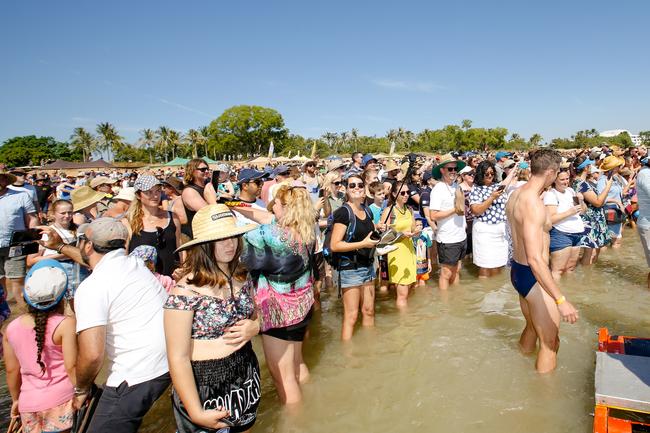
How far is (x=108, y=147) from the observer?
7756 centimetres

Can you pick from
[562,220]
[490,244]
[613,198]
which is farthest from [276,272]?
[613,198]

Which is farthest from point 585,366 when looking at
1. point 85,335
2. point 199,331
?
point 85,335

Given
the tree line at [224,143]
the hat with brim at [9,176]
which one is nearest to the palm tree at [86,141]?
the tree line at [224,143]

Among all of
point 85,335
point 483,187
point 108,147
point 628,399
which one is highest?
point 108,147

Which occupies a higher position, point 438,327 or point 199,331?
point 199,331

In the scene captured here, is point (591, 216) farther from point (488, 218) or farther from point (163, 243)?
point (163, 243)

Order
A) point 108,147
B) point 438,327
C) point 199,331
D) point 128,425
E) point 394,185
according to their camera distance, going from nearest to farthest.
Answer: point 199,331 → point 128,425 → point 438,327 → point 394,185 → point 108,147

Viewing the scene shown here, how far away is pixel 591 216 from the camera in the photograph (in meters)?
6.65

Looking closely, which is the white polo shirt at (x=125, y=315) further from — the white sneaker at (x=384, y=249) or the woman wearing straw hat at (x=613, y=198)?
the woman wearing straw hat at (x=613, y=198)

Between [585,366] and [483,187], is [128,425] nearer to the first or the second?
[585,366]

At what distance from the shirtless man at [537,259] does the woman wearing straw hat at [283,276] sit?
1.78 metres

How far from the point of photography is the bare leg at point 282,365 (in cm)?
307

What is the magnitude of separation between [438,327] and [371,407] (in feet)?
5.85

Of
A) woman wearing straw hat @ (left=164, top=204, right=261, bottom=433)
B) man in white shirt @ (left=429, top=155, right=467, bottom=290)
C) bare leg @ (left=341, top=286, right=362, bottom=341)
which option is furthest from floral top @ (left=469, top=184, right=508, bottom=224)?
woman wearing straw hat @ (left=164, top=204, right=261, bottom=433)
